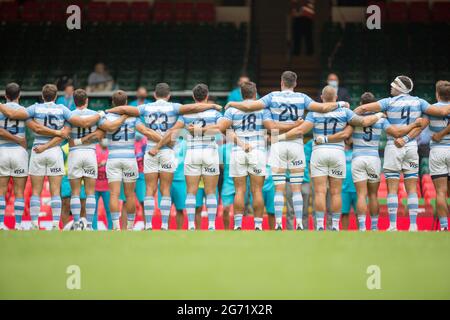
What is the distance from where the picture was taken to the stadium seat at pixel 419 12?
23941mm

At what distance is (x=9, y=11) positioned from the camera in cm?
2450

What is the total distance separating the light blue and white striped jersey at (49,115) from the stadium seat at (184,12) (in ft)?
38.8

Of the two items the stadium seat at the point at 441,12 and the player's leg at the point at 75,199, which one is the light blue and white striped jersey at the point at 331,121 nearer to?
the player's leg at the point at 75,199

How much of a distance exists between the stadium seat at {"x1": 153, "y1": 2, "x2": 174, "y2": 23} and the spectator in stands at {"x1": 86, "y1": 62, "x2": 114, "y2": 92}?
3819 millimetres

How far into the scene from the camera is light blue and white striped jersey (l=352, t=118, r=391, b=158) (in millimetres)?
12734

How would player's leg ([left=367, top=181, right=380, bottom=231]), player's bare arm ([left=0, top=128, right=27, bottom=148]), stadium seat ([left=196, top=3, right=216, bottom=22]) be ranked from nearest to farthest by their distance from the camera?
player's bare arm ([left=0, top=128, right=27, bottom=148]), player's leg ([left=367, top=181, right=380, bottom=231]), stadium seat ([left=196, top=3, right=216, bottom=22])

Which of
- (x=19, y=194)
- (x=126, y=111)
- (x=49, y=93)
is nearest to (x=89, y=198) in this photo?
(x=19, y=194)

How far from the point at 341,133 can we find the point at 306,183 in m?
2.08

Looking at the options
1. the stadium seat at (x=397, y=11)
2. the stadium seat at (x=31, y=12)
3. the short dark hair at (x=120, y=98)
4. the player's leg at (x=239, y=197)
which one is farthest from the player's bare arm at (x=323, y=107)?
the stadium seat at (x=31, y=12)

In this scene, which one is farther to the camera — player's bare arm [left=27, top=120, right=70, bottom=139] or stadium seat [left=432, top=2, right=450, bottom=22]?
stadium seat [left=432, top=2, right=450, bottom=22]

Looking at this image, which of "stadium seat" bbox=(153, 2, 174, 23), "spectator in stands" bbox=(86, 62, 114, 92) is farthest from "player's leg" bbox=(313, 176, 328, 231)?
"stadium seat" bbox=(153, 2, 174, 23)

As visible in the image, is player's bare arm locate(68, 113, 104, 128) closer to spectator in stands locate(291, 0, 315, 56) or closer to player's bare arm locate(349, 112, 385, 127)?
player's bare arm locate(349, 112, 385, 127)

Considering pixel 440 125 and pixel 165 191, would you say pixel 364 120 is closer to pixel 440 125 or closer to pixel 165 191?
pixel 440 125

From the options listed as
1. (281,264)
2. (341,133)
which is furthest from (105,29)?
(281,264)
